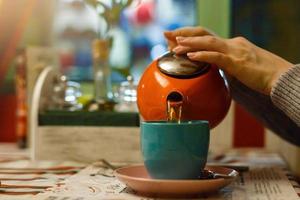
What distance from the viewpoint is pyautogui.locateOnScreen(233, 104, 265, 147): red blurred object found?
1.56 meters

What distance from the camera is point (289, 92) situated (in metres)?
0.77

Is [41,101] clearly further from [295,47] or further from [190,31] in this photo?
[295,47]

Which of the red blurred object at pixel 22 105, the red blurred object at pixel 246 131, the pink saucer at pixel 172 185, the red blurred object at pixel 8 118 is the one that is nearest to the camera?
Result: the pink saucer at pixel 172 185

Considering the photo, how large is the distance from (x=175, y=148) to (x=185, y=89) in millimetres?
145

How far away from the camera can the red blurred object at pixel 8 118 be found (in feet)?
5.69

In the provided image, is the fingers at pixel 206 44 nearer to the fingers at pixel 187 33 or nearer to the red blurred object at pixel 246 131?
the fingers at pixel 187 33

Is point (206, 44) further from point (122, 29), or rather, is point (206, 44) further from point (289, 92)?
point (122, 29)

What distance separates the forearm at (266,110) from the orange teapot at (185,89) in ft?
A: 0.45

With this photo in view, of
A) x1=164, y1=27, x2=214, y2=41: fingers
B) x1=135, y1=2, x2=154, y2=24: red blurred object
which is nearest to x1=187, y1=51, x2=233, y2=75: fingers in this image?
x1=164, y1=27, x2=214, y2=41: fingers

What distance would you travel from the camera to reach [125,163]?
1087 millimetres

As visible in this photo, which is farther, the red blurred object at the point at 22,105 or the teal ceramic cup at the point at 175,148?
the red blurred object at the point at 22,105

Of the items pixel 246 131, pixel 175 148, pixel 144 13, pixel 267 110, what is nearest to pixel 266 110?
pixel 267 110

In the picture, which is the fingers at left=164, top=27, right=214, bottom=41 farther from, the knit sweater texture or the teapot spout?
the teapot spout

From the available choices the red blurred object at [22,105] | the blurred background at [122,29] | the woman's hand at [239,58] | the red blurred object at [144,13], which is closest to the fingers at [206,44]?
the woman's hand at [239,58]
